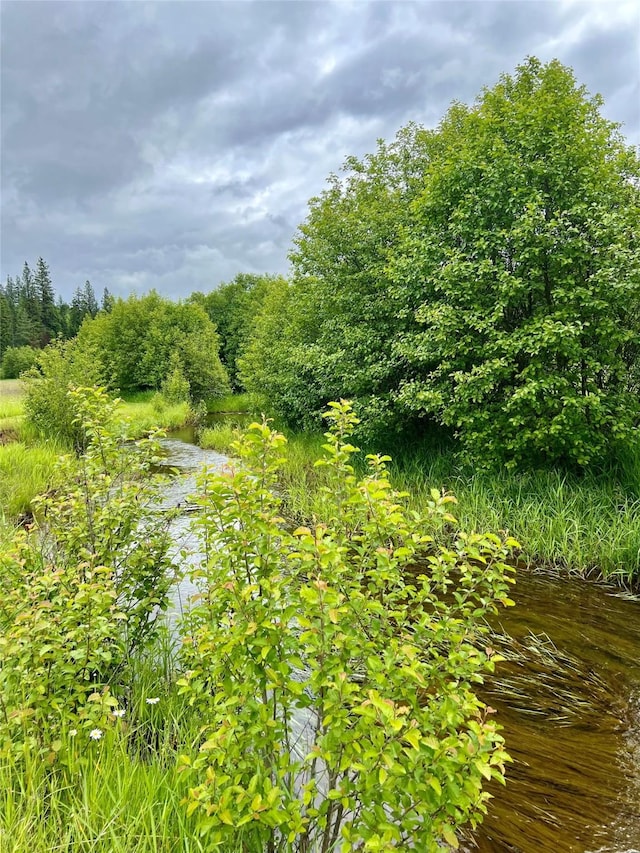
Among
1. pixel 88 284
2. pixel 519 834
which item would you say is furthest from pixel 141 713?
pixel 88 284

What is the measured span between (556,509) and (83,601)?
6.62 meters

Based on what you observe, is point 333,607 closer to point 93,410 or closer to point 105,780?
point 105,780

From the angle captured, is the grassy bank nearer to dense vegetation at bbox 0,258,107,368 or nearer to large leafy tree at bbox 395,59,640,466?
large leafy tree at bbox 395,59,640,466

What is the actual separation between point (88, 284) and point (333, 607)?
120483 millimetres

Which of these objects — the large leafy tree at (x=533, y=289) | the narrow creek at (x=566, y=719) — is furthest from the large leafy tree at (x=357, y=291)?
the narrow creek at (x=566, y=719)

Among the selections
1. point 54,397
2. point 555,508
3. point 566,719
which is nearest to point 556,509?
point 555,508

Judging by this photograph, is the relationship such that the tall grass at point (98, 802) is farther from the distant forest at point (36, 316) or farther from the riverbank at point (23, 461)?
the distant forest at point (36, 316)

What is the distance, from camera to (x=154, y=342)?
116ft

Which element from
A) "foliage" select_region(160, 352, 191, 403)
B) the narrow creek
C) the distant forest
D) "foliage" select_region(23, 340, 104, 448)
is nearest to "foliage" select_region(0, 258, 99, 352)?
the distant forest

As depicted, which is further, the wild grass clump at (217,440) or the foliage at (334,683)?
the wild grass clump at (217,440)

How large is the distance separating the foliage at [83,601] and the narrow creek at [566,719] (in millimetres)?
443

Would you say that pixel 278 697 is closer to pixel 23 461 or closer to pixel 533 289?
pixel 533 289

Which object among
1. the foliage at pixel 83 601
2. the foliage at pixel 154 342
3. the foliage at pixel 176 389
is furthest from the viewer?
the foliage at pixel 154 342

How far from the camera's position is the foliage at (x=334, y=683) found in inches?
59.3
